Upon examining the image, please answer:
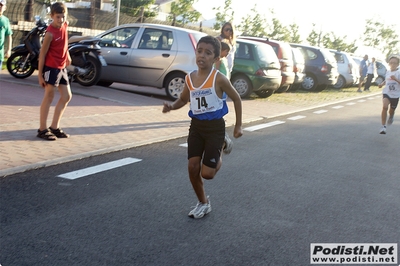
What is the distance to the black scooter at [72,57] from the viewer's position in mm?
13773

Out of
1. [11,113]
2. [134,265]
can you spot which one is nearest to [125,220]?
[134,265]

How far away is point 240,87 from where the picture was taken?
1769cm

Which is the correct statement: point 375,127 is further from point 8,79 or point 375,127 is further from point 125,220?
point 125,220

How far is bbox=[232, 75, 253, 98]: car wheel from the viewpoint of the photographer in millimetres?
17547

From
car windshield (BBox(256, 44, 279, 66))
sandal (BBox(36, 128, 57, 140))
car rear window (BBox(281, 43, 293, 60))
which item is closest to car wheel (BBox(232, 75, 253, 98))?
car windshield (BBox(256, 44, 279, 66))

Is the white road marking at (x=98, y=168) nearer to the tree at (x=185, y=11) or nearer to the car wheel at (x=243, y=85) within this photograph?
the car wheel at (x=243, y=85)

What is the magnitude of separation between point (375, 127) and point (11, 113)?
7902mm

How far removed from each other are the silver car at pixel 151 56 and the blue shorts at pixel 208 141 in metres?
9.25

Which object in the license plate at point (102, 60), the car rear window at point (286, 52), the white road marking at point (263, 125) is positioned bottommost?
the white road marking at point (263, 125)

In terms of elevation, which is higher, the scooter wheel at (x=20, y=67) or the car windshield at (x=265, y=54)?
the car windshield at (x=265, y=54)

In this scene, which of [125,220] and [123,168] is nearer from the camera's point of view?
[125,220]

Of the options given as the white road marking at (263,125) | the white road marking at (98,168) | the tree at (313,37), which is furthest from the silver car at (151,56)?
the tree at (313,37)

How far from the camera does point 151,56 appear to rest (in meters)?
14.9

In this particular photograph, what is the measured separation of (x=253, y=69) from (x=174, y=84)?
11.2 ft
